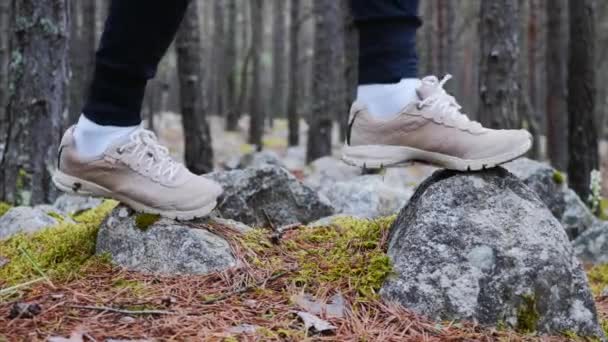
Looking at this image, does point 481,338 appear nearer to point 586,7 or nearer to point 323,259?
point 323,259

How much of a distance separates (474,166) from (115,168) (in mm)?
1317

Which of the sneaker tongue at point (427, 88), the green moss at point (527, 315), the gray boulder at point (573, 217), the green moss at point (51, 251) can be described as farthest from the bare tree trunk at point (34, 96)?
the gray boulder at point (573, 217)

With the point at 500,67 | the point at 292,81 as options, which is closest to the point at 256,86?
the point at 292,81

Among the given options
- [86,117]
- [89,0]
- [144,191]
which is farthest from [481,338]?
[89,0]

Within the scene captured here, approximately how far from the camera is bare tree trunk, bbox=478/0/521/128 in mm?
6992

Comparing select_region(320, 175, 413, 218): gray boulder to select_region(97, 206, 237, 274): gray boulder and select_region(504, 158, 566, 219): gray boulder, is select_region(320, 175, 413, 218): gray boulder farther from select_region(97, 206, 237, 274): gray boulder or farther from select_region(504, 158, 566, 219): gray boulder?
select_region(97, 206, 237, 274): gray boulder

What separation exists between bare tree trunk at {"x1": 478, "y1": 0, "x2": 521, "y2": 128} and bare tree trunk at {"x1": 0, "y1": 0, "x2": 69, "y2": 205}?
182 inches

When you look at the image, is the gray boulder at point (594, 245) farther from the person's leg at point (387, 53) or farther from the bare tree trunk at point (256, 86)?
the bare tree trunk at point (256, 86)

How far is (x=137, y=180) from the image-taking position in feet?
7.50

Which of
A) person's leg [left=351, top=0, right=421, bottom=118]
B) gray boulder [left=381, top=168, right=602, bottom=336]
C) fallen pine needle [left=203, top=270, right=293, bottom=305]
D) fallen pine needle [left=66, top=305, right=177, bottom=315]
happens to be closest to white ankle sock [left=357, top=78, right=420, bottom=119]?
person's leg [left=351, top=0, right=421, bottom=118]

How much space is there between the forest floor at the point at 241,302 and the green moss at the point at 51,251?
2 cm

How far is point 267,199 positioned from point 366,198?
1.07 m

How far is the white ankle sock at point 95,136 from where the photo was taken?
2.24 meters

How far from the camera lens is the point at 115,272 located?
86.8 inches
